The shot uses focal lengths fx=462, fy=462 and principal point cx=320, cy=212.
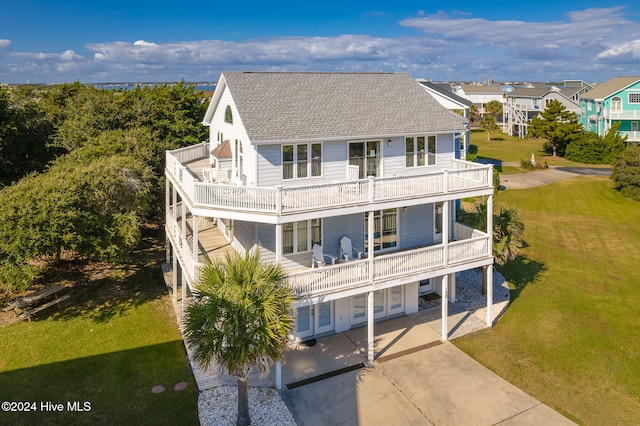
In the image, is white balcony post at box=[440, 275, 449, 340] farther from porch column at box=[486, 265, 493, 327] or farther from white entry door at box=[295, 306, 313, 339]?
white entry door at box=[295, 306, 313, 339]

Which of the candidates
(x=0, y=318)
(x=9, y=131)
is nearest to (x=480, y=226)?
(x=0, y=318)

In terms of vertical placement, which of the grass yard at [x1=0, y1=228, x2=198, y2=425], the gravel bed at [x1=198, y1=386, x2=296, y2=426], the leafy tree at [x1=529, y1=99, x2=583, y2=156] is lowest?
the gravel bed at [x1=198, y1=386, x2=296, y2=426]

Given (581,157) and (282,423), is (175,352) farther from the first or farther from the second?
(581,157)

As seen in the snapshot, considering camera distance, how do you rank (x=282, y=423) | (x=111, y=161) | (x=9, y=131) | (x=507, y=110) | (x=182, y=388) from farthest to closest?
(x=507, y=110) → (x=9, y=131) → (x=111, y=161) → (x=182, y=388) → (x=282, y=423)

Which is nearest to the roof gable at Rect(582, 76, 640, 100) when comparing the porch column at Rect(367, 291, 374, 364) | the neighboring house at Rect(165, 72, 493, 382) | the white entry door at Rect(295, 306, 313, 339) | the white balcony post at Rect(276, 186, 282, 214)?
the neighboring house at Rect(165, 72, 493, 382)

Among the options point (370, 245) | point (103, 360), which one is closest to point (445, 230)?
point (370, 245)

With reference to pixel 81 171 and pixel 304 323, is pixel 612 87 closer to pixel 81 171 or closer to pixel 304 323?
pixel 304 323

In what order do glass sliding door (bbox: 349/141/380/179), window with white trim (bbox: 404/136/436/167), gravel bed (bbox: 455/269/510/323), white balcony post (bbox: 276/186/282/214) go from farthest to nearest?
gravel bed (bbox: 455/269/510/323) < window with white trim (bbox: 404/136/436/167) < glass sliding door (bbox: 349/141/380/179) < white balcony post (bbox: 276/186/282/214)
